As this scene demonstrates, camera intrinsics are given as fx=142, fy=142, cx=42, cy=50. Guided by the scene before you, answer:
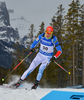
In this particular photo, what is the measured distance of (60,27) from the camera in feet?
97.6

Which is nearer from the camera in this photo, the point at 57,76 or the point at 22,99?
the point at 22,99

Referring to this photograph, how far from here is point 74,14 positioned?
25.2m

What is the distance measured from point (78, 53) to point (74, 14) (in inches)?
365

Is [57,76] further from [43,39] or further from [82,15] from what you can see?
[43,39]

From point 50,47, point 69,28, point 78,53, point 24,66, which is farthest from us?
point 24,66

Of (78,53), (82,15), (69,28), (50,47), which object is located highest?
(82,15)

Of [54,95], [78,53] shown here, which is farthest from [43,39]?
[78,53]

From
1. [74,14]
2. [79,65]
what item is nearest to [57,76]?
[79,65]

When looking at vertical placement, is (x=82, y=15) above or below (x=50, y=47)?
above

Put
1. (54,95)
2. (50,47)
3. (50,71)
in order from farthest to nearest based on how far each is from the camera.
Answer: (50,71) → (50,47) → (54,95)

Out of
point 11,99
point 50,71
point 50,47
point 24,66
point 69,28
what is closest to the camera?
point 11,99

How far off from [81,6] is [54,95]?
2366 cm

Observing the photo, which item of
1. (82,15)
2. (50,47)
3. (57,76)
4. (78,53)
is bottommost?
(57,76)

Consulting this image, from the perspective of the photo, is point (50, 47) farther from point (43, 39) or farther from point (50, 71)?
point (50, 71)
